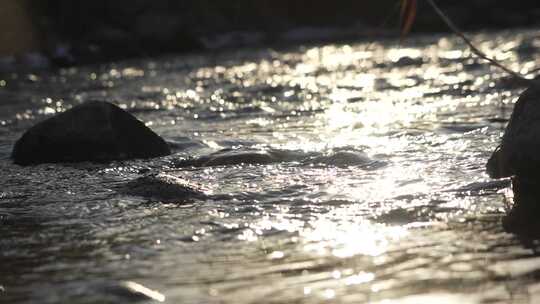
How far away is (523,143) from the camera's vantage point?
507 cm

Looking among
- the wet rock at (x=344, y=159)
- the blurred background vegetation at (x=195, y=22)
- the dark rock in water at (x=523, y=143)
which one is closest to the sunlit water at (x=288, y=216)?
the wet rock at (x=344, y=159)

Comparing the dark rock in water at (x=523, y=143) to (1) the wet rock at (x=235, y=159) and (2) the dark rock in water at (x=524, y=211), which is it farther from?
(1) the wet rock at (x=235, y=159)

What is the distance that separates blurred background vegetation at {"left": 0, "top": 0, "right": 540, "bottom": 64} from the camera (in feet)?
92.4

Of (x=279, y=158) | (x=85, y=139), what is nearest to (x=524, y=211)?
(x=279, y=158)

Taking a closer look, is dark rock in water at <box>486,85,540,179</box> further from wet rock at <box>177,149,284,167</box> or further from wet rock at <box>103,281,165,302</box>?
wet rock at <box>103,281,165,302</box>

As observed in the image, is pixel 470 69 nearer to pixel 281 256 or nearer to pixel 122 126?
pixel 122 126

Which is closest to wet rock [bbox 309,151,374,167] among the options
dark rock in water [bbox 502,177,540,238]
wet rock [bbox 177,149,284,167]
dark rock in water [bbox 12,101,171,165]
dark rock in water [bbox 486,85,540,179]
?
wet rock [bbox 177,149,284,167]

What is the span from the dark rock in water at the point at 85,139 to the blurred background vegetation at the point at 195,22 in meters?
16.8

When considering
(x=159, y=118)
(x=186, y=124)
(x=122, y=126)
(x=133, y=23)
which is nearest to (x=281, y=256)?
(x=122, y=126)

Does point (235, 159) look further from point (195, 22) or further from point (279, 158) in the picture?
point (195, 22)

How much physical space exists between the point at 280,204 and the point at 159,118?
5.49 meters

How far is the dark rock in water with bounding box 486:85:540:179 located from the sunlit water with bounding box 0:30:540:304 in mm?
145

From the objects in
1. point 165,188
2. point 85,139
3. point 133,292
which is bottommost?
point 133,292

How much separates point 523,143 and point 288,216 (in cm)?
145
